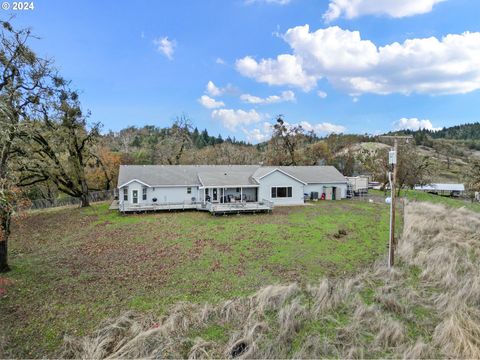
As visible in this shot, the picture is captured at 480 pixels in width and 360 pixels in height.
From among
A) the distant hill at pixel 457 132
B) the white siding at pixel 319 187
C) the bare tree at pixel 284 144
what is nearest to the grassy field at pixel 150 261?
the white siding at pixel 319 187

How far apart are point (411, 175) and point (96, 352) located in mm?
42026

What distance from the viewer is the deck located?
24.5 metres

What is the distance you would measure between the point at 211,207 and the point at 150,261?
35.4ft

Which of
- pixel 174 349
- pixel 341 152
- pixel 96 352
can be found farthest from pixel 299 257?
pixel 341 152

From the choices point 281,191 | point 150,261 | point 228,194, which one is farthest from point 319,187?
point 150,261

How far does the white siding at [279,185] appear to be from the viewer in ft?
95.2

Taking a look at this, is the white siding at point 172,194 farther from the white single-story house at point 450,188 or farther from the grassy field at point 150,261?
the white single-story house at point 450,188

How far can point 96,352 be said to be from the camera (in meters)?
7.44

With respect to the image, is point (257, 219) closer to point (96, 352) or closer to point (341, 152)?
point (96, 352)

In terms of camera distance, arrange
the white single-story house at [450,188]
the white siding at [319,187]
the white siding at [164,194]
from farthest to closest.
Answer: the white single-story house at [450,188] < the white siding at [319,187] < the white siding at [164,194]

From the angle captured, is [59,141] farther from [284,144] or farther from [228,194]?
[284,144]

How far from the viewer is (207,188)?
27.8 m

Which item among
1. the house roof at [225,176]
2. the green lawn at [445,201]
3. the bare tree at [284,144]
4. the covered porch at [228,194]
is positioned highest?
the bare tree at [284,144]

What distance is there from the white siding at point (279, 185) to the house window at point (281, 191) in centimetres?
31
